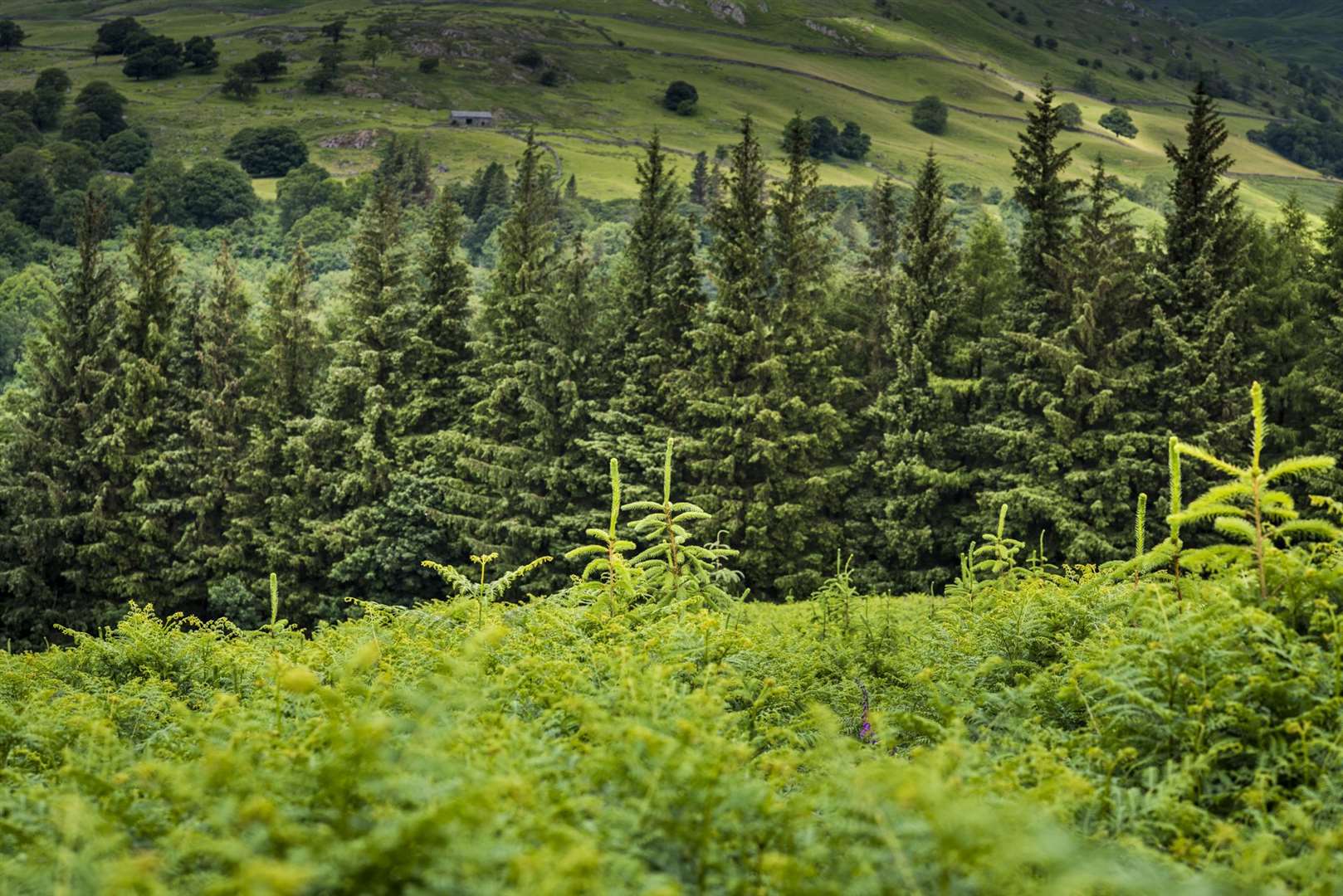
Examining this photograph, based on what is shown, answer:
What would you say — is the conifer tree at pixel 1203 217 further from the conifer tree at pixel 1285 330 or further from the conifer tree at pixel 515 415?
the conifer tree at pixel 515 415

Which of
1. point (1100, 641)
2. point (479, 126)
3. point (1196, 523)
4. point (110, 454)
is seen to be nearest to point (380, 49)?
point (479, 126)

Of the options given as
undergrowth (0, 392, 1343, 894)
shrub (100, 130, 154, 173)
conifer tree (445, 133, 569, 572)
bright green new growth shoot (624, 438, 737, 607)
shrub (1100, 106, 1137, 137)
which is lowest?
shrub (100, 130, 154, 173)

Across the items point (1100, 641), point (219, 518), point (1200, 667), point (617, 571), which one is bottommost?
point (219, 518)

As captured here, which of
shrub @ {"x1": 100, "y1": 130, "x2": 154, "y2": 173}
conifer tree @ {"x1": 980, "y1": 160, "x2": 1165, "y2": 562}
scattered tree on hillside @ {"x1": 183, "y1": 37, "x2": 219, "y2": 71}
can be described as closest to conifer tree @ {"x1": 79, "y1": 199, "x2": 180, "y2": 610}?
conifer tree @ {"x1": 980, "y1": 160, "x2": 1165, "y2": 562}

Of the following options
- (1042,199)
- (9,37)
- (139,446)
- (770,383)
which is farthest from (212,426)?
(9,37)

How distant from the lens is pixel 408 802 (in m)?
3.01

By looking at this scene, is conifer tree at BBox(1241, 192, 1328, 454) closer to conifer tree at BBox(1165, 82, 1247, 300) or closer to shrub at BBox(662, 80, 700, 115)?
conifer tree at BBox(1165, 82, 1247, 300)

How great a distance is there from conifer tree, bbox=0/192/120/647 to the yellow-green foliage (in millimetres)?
30124

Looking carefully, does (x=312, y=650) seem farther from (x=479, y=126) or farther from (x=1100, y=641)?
(x=479, y=126)

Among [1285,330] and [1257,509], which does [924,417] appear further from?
[1257,509]

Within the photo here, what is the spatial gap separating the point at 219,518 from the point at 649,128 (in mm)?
147334

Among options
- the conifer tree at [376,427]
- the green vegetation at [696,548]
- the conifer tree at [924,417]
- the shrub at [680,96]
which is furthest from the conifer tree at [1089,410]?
the shrub at [680,96]

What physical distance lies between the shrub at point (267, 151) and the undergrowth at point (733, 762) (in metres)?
141

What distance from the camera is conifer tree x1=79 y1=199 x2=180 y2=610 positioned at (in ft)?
105
